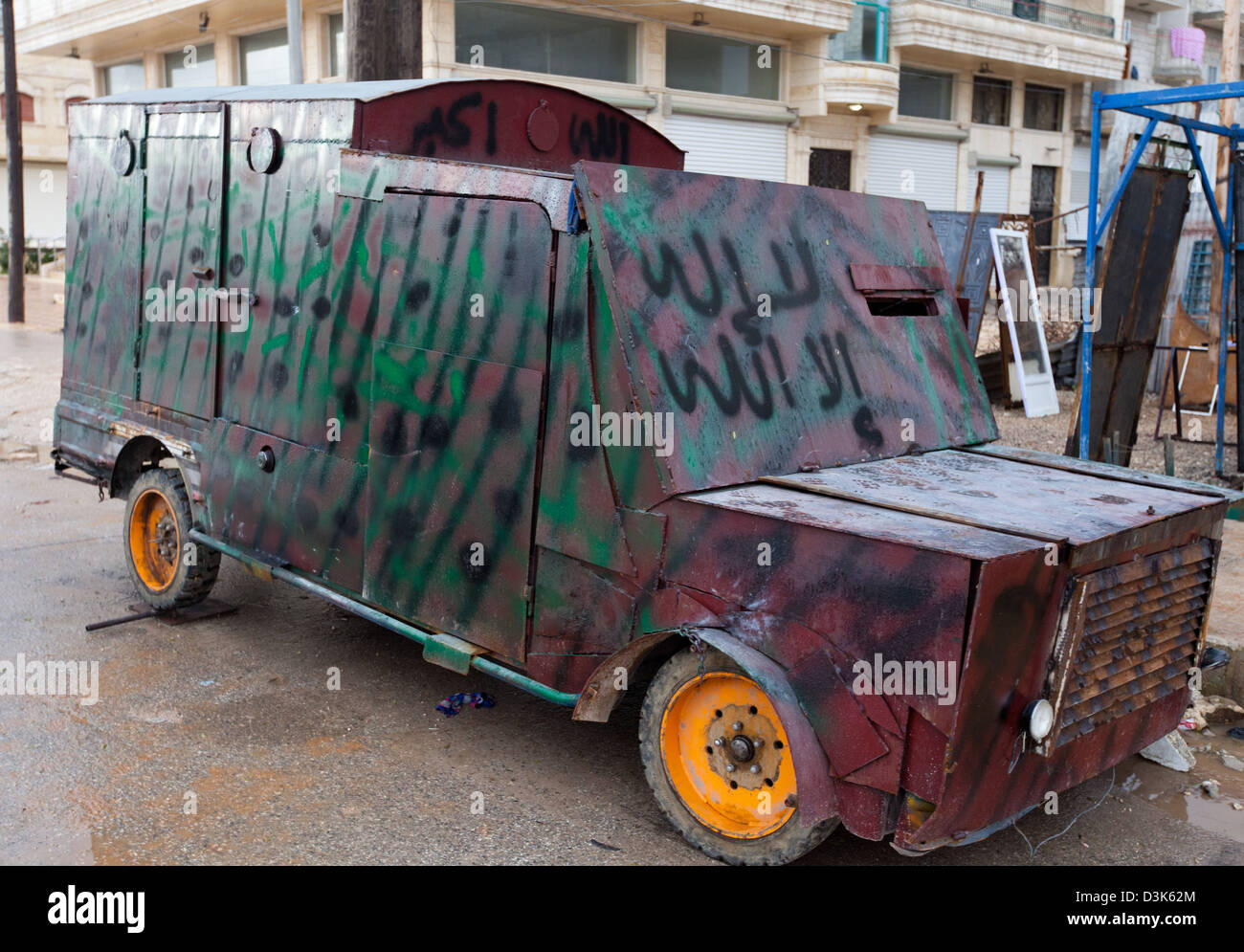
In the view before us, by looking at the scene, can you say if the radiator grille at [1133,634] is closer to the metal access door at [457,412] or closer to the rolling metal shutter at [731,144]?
the metal access door at [457,412]

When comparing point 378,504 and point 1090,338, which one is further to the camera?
point 1090,338

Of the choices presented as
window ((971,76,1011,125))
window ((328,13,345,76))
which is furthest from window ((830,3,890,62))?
window ((328,13,345,76))

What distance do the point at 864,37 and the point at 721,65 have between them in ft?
13.5

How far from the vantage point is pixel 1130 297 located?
28.5ft

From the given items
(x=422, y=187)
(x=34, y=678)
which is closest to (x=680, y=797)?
(x=422, y=187)

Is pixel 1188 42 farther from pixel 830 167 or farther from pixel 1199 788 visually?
pixel 1199 788

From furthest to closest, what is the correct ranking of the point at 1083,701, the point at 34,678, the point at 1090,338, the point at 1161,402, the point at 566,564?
the point at 1161,402 < the point at 1090,338 < the point at 34,678 < the point at 566,564 < the point at 1083,701

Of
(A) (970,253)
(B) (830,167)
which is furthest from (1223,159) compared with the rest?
(B) (830,167)

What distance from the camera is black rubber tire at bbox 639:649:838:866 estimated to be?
388cm

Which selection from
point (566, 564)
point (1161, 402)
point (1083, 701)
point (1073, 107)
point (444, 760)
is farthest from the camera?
point (1073, 107)

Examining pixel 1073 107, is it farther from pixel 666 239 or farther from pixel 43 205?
pixel 43 205

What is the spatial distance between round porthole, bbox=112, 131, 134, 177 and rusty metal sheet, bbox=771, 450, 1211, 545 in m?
4.34

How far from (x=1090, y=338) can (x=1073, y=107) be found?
24.3 metres

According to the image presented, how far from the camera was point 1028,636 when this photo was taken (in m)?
3.57
